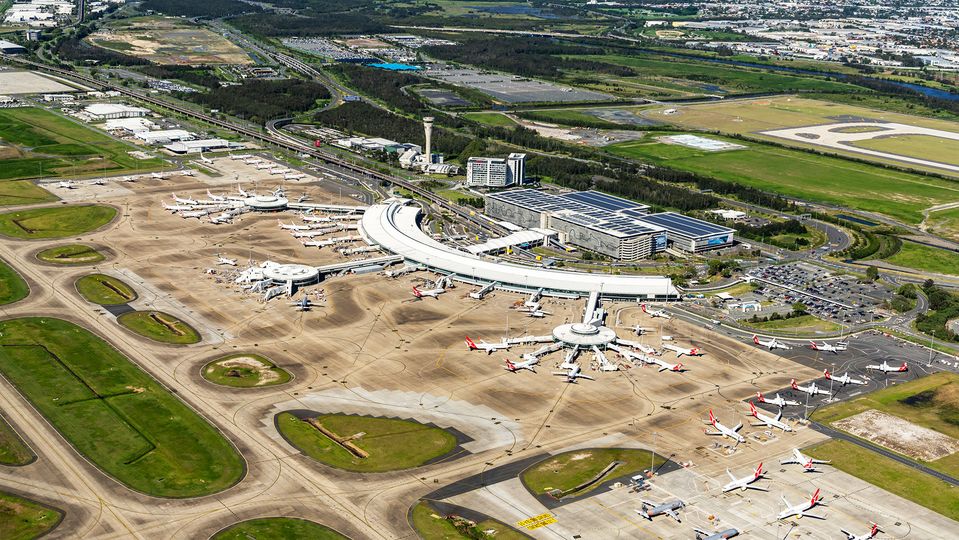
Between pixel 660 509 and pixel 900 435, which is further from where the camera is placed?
pixel 900 435

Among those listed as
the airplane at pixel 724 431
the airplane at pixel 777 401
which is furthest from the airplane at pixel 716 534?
the airplane at pixel 777 401

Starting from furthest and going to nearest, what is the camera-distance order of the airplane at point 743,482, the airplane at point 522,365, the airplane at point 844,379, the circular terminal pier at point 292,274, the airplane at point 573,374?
1. the circular terminal pier at point 292,274
2. the airplane at point 522,365
3. the airplane at point 844,379
4. the airplane at point 573,374
5. the airplane at point 743,482

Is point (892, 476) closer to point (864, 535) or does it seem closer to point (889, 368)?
point (864, 535)

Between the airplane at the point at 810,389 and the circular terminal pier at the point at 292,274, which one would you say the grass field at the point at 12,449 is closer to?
the circular terminal pier at the point at 292,274

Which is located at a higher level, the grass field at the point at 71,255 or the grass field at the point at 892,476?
the grass field at the point at 71,255

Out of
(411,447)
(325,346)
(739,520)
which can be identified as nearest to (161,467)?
(411,447)

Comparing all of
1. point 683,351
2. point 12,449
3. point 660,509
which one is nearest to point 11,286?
point 12,449
